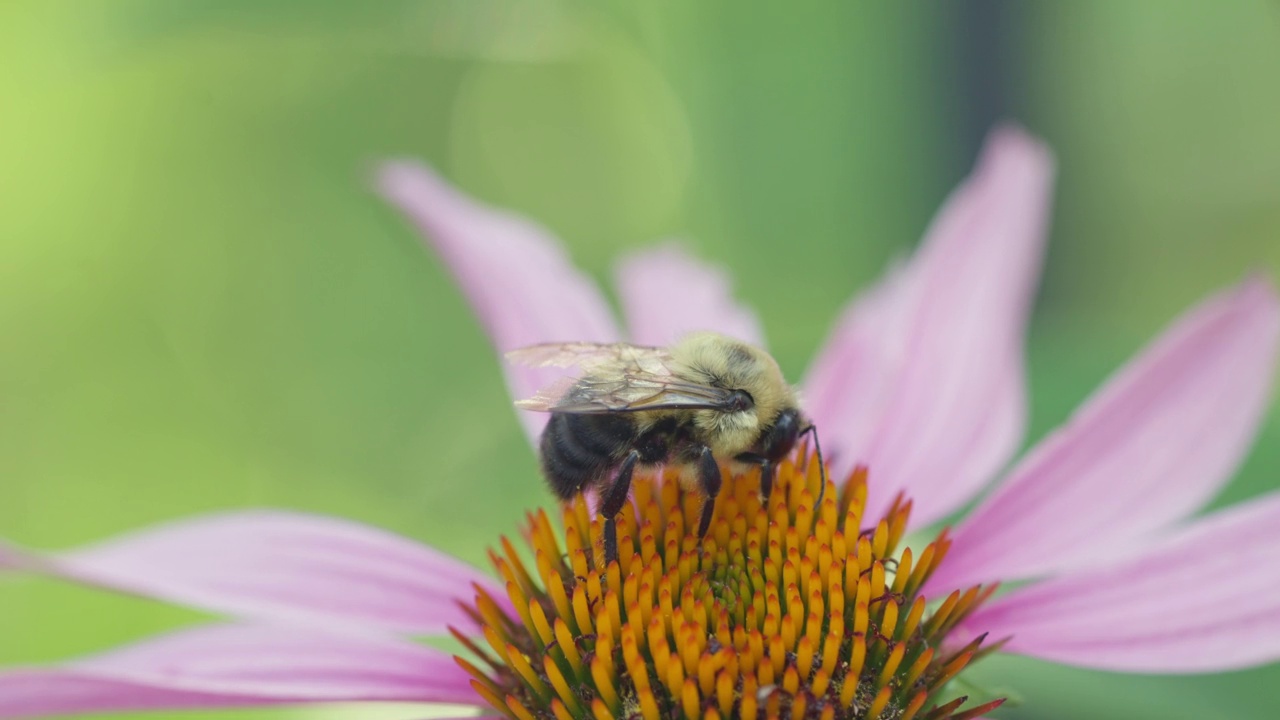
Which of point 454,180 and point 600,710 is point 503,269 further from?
point 454,180

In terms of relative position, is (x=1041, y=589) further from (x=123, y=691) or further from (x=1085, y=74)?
(x=1085, y=74)

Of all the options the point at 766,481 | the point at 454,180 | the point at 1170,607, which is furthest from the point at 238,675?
the point at 454,180

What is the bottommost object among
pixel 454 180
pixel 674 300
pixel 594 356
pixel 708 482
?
pixel 708 482

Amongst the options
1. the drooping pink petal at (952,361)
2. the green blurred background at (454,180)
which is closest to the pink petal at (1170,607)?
the drooping pink petal at (952,361)

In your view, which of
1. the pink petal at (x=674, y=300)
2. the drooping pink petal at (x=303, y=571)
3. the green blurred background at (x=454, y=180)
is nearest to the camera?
the drooping pink petal at (x=303, y=571)

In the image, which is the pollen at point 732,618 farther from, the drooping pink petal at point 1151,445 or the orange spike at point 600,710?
the drooping pink petal at point 1151,445

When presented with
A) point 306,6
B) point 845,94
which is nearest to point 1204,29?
point 845,94
